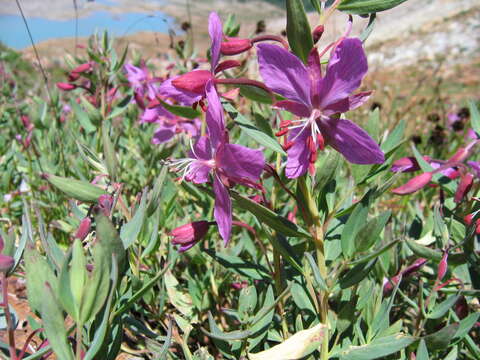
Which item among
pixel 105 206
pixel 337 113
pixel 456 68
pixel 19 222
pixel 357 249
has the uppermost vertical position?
pixel 337 113

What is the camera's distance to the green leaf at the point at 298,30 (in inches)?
37.1

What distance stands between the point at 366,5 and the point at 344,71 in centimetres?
26

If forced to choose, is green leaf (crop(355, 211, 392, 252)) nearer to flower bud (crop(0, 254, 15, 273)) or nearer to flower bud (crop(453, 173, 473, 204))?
flower bud (crop(453, 173, 473, 204))

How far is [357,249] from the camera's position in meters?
1.15

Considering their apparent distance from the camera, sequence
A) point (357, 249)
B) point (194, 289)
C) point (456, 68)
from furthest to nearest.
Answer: point (456, 68), point (194, 289), point (357, 249)

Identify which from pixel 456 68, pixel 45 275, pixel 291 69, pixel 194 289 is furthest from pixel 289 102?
pixel 456 68

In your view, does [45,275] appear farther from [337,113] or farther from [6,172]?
[6,172]

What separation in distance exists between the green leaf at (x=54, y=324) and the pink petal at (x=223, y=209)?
0.42m

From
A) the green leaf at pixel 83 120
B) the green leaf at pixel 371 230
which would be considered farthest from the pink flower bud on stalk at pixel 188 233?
the green leaf at pixel 83 120

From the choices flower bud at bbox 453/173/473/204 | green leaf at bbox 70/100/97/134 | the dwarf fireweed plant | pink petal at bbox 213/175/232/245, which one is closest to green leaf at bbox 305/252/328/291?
the dwarf fireweed plant

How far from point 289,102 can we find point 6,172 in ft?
7.50

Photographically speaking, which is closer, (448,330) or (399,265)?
(448,330)

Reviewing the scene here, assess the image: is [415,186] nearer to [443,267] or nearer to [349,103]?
[443,267]

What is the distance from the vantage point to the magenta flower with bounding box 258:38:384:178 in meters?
0.93
